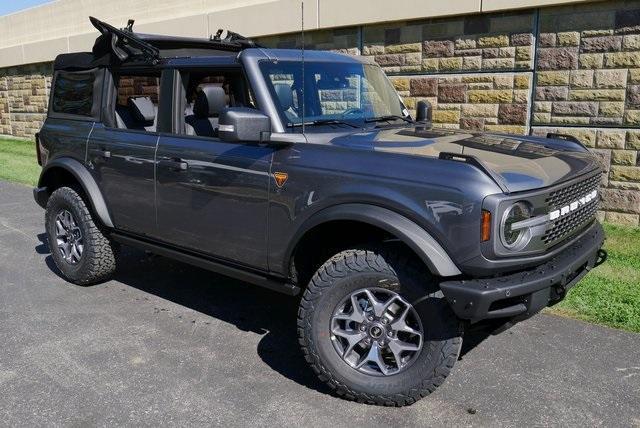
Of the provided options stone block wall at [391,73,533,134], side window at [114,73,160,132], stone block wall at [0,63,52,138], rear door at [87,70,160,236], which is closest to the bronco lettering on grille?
rear door at [87,70,160,236]

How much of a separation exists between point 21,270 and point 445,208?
14.9 ft

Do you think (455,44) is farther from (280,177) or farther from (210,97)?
(280,177)

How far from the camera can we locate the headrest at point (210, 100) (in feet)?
13.4

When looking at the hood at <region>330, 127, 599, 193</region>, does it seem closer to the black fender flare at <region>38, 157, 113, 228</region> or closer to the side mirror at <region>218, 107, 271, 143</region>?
the side mirror at <region>218, 107, 271, 143</region>

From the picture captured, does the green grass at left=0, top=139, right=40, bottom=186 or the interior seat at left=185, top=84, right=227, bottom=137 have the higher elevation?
the interior seat at left=185, top=84, right=227, bottom=137

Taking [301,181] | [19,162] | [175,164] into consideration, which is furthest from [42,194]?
[19,162]

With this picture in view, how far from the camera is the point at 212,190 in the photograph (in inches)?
156

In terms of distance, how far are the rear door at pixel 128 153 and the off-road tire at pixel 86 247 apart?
1.07 ft

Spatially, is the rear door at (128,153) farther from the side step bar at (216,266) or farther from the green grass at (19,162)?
the green grass at (19,162)

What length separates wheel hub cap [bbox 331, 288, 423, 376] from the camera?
3.25 metres

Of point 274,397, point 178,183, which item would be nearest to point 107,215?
point 178,183

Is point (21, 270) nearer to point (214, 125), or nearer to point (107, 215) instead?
point (107, 215)

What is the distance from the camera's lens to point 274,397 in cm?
340

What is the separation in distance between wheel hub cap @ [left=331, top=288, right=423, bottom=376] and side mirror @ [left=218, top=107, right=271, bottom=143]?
1.09m
